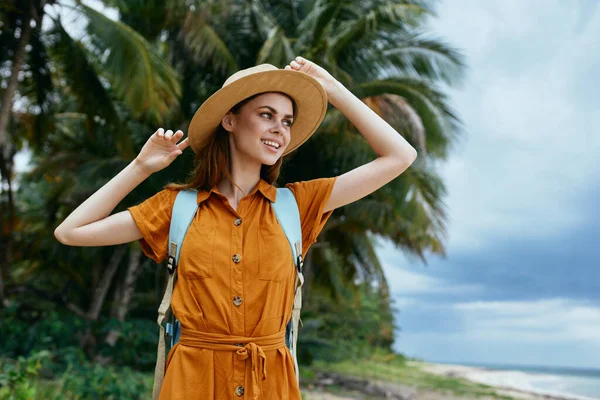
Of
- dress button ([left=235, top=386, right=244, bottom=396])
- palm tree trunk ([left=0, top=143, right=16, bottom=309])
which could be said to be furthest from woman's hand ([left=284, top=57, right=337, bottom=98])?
palm tree trunk ([left=0, top=143, right=16, bottom=309])

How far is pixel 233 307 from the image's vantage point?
2.07 m

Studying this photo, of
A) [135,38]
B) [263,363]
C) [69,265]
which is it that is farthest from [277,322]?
[69,265]

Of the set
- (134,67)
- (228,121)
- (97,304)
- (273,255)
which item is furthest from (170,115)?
(273,255)

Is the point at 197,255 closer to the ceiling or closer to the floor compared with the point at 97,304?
closer to the floor

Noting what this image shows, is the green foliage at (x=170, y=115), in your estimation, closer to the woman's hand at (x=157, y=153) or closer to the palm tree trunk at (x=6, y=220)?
the palm tree trunk at (x=6, y=220)

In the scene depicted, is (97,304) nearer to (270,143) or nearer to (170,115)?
(170,115)

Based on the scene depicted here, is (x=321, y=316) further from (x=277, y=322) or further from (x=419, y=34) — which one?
(x=277, y=322)

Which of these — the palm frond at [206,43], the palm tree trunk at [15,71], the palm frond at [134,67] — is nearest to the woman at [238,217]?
the palm frond at [134,67]

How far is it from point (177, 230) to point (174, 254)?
78mm

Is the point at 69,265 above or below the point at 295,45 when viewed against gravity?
below

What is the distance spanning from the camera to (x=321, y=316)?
59.9 ft

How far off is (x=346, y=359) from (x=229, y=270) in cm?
1456

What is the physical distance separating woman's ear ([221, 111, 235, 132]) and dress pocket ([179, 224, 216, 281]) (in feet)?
1.27

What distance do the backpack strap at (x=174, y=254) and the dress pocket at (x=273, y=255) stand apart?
25cm
